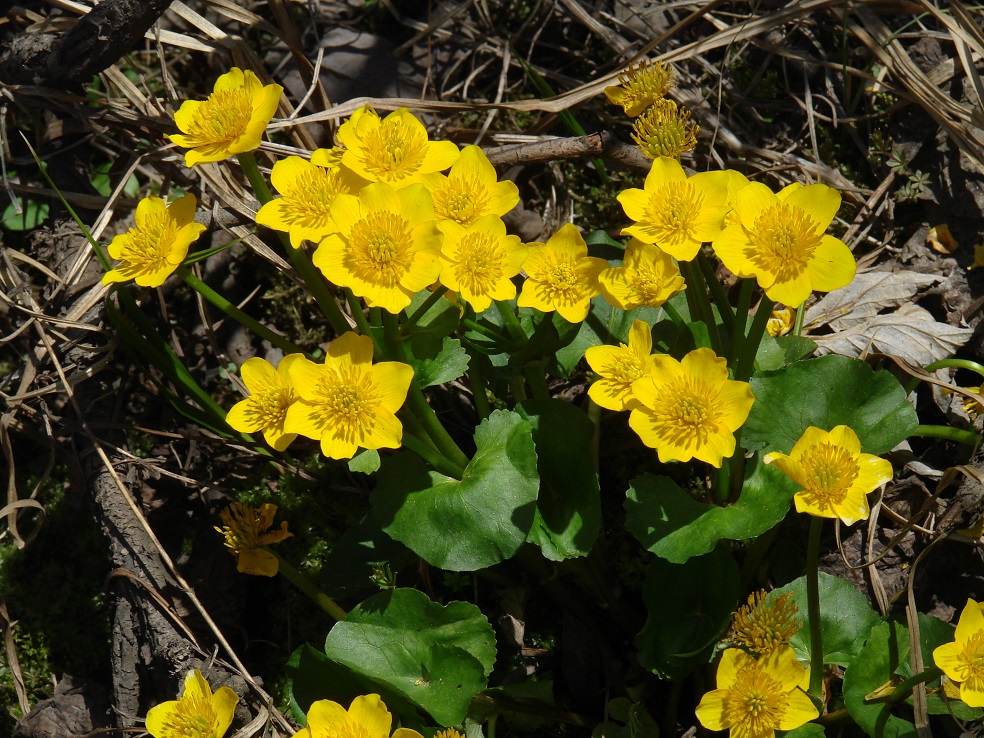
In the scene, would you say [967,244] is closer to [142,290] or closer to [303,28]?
[303,28]

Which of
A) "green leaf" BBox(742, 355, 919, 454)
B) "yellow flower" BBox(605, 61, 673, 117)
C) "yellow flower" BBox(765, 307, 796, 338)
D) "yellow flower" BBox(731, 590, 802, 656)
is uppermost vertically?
"yellow flower" BBox(605, 61, 673, 117)

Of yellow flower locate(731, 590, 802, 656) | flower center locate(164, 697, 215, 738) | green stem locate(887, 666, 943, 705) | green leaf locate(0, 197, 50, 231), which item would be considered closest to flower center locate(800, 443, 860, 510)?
yellow flower locate(731, 590, 802, 656)

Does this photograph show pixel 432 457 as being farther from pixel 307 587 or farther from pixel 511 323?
pixel 307 587

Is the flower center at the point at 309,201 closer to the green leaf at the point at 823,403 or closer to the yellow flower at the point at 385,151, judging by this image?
the yellow flower at the point at 385,151

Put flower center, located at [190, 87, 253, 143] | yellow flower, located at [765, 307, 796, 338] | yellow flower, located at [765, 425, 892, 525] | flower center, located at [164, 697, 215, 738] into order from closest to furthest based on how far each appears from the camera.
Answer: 1. yellow flower, located at [765, 425, 892, 525]
2. flower center, located at [190, 87, 253, 143]
3. flower center, located at [164, 697, 215, 738]
4. yellow flower, located at [765, 307, 796, 338]

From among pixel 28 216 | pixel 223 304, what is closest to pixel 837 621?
pixel 223 304

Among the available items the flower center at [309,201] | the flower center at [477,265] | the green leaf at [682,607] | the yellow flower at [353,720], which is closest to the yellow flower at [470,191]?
the flower center at [477,265]

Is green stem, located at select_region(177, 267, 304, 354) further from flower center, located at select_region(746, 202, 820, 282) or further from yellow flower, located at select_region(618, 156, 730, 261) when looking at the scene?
flower center, located at select_region(746, 202, 820, 282)

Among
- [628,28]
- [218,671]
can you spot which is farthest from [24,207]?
[628,28]
